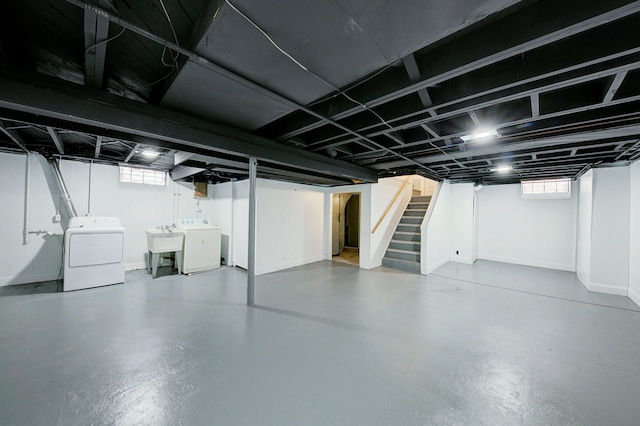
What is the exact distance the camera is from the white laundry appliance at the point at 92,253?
3723 millimetres

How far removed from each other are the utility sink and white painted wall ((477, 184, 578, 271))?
8.30 meters

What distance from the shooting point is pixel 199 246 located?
199 inches

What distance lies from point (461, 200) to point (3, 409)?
829 centimetres

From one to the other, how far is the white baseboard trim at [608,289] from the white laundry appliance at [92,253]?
28.6ft

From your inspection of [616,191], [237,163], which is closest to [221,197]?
[237,163]

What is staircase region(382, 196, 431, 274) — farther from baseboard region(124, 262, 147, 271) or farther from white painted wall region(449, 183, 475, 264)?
baseboard region(124, 262, 147, 271)

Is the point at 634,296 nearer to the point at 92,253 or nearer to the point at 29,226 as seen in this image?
the point at 92,253

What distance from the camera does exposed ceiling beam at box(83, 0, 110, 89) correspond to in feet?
3.94

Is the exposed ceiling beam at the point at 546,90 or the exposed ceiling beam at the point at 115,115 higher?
the exposed ceiling beam at the point at 546,90

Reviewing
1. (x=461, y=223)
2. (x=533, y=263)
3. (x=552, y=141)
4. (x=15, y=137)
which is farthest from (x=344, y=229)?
(x=15, y=137)

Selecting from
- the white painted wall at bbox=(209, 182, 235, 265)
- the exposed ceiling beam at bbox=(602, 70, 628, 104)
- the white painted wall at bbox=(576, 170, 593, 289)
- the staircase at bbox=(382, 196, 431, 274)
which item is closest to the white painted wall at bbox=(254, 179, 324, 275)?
the white painted wall at bbox=(209, 182, 235, 265)

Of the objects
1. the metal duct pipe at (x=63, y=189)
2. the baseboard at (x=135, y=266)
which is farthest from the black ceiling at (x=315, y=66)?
the baseboard at (x=135, y=266)

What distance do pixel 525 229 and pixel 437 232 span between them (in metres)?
2.80

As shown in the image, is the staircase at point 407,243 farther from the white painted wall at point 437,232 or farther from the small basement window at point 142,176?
the small basement window at point 142,176
